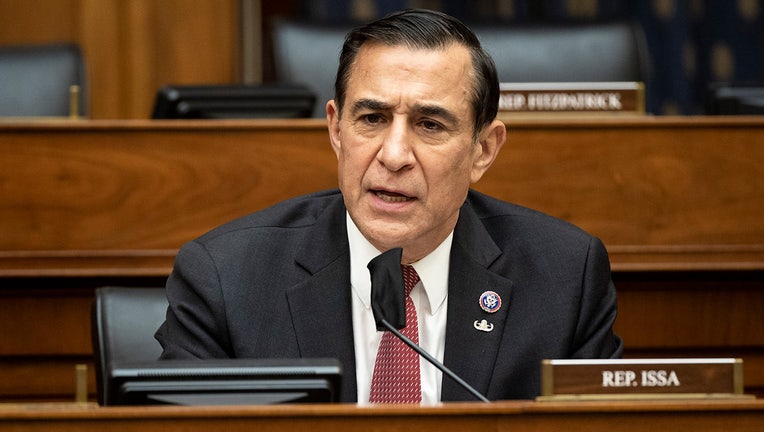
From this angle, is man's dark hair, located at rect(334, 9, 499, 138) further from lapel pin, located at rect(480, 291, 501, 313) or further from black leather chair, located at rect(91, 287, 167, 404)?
black leather chair, located at rect(91, 287, 167, 404)

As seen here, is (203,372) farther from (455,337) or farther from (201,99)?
(201,99)

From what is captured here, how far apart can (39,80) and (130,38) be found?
95 centimetres

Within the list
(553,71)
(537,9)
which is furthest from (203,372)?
(537,9)

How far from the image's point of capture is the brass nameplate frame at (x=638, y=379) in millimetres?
1294

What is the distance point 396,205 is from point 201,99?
0.93 meters

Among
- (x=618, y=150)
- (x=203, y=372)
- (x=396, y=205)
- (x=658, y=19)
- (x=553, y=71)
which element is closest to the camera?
(x=203, y=372)

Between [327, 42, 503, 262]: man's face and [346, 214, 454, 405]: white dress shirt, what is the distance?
7 cm

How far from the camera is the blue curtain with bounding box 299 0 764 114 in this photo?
4430mm

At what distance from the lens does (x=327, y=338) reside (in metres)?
1.90


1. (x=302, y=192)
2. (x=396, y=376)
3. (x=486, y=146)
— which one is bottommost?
(x=396, y=376)

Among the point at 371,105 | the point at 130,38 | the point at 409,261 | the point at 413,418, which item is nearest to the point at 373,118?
the point at 371,105

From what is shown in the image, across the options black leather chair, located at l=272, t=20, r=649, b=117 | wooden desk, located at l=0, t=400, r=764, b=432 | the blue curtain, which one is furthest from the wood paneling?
wooden desk, located at l=0, t=400, r=764, b=432

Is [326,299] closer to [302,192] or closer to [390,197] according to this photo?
[390,197]

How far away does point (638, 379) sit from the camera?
131cm
